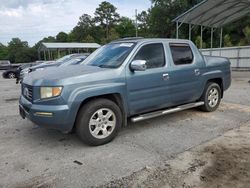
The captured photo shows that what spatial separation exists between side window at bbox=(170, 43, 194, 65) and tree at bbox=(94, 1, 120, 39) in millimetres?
70865

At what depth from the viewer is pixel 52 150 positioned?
4121mm

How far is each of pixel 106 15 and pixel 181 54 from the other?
73.5m

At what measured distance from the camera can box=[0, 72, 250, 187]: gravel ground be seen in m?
3.26

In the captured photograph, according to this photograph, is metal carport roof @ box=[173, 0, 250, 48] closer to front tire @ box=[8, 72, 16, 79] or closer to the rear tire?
the rear tire

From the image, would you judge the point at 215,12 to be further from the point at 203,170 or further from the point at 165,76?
the point at 203,170

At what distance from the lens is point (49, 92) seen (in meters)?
3.84

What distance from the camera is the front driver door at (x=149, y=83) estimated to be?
4516 millimetres

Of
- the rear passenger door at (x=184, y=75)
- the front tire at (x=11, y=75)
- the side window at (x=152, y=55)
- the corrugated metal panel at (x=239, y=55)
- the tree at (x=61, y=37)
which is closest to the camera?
the side window at (x=152, y=55)

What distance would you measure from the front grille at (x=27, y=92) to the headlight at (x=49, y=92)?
321mm

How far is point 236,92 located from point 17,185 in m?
8.08

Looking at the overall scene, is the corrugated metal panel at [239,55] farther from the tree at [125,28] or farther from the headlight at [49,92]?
the tree at [125,28]

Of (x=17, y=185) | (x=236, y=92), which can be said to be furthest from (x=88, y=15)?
(x=17, y=185)

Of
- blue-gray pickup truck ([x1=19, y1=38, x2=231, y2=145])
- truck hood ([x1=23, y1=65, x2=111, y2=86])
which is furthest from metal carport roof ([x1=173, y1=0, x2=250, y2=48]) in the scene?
truck hood ([x1=23, y1=65, x2=111, y2=86])

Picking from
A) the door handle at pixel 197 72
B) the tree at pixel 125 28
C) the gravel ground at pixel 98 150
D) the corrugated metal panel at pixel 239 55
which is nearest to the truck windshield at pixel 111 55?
the gravel ground at pixel 98 150
